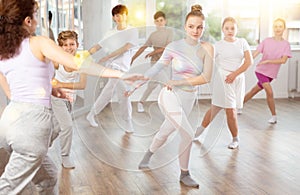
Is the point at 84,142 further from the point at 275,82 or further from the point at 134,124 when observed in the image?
the point at 275,82

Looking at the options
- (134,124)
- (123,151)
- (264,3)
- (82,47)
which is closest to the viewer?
(123,151)

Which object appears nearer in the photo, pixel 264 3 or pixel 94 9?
pixel 94 9

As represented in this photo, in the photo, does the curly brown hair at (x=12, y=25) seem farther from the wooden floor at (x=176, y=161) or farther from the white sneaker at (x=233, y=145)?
the white sneaker at (x=233, y=145)

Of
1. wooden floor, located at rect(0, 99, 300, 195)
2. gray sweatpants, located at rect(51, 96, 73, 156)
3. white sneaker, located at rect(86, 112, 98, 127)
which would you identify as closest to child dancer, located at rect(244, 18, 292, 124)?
wooden floor, located at rect(0, 99, 300, 195)

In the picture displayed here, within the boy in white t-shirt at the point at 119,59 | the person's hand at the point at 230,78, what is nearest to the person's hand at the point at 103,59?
the boy in white t-shirt at the point at 119,59

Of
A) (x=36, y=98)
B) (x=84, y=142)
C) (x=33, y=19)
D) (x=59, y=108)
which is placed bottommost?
(x=84, y=142)

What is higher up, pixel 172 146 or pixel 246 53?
pixel 246 53

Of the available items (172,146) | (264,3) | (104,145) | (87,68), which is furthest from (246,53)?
(264,3)

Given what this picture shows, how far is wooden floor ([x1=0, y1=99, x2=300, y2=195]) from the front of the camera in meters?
3.16

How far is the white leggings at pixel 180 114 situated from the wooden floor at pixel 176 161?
150 mm

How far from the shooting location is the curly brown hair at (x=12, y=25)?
1.96 meters

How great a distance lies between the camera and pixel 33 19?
6.76 feet

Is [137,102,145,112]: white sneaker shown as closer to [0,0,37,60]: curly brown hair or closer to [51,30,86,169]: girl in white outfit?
[51,30,86,169]: girl in white outfit

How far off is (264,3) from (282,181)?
4578 millimetres
